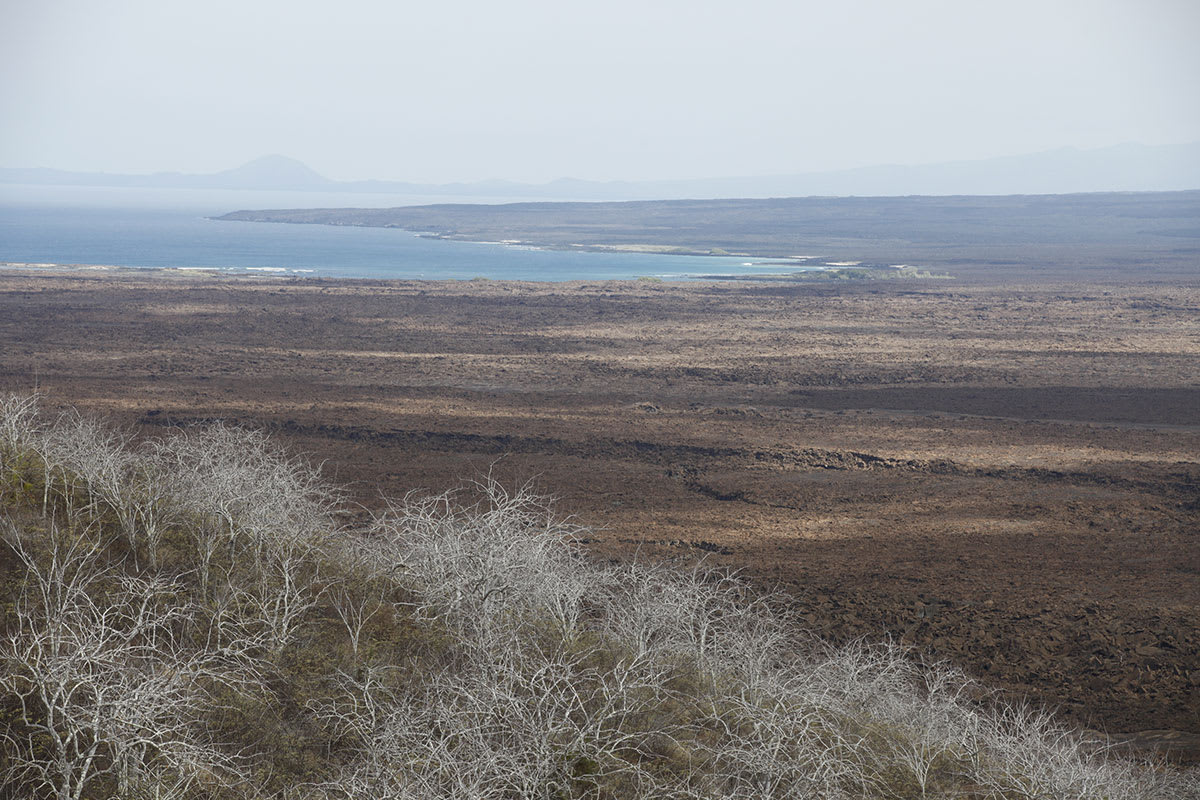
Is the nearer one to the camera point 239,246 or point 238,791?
point 238,791

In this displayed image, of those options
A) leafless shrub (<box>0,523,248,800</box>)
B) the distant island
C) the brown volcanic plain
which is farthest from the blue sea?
leafless shrub (<box>0,523,248,800</box>)

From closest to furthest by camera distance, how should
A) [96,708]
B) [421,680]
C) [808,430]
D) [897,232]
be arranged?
1. [96,708]
2. [421,680]
3. [808,430]
4. [897,232]

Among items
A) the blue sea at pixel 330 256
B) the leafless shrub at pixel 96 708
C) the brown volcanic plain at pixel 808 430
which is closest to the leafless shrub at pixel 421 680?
the leafless shrub at pixel 96 708

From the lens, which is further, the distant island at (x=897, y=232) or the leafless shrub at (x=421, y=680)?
the distant island at (x=897, y=232)

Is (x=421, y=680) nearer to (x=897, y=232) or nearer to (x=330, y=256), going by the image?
(x=330, y=256)

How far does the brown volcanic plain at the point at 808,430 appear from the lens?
15.7 meters

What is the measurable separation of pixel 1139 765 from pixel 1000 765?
3.06 meters

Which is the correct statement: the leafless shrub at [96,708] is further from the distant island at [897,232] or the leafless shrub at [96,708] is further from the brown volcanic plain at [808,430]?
the distant island at [897,232]

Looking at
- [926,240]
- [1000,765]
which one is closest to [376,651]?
[1000,765]

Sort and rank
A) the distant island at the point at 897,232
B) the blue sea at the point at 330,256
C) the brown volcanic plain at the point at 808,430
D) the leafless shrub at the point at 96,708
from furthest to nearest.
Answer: the distant island at the point at 897,232 → the blue sea at the point at 330,256 → the brown volcanic plain at the point at 808,430 → the leafless shrub at the point at 96,708

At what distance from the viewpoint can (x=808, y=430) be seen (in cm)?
2791

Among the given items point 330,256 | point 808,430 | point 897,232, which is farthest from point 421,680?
point 897,232

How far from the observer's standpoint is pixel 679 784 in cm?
852

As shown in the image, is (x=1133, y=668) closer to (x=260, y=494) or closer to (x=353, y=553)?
(x=353, y=553)
